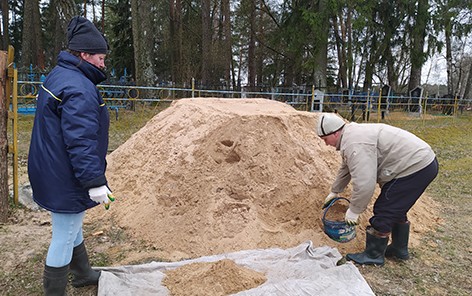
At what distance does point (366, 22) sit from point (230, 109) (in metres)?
12.3

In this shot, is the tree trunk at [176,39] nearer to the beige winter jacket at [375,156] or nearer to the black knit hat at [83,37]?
the beige winter jacket at [375,156]

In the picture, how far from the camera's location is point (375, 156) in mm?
3000

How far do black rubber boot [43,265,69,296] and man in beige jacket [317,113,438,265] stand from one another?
2.17m

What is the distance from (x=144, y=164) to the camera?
186 inches

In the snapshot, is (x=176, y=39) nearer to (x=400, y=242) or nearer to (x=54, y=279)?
(x=400, y=242)

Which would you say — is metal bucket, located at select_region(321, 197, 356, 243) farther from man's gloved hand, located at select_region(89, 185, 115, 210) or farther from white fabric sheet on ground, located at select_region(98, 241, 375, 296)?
man's gloved hand, located at select_region(89, 185, 115, 210)

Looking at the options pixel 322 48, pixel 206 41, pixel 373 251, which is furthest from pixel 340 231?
pixel 206 41

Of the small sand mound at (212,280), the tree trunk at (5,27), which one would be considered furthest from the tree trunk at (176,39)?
the small sand mound at (212,280)

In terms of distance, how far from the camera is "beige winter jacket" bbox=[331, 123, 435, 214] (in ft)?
9.75

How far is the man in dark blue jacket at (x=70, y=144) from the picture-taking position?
219cm

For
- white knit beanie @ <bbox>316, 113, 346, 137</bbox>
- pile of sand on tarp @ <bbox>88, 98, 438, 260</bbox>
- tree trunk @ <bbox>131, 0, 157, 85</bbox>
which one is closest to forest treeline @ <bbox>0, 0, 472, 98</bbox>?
tree trunk @ <bbox>131, 0, 157, 85</bbox>

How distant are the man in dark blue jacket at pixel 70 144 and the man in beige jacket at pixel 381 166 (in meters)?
1.77

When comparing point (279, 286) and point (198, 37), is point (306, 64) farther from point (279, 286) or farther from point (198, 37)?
point (279, 286)

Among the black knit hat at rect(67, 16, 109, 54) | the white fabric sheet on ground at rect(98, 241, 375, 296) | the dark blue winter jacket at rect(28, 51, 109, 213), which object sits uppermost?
the black knit hat at rect(67, 16, 109, 54)
